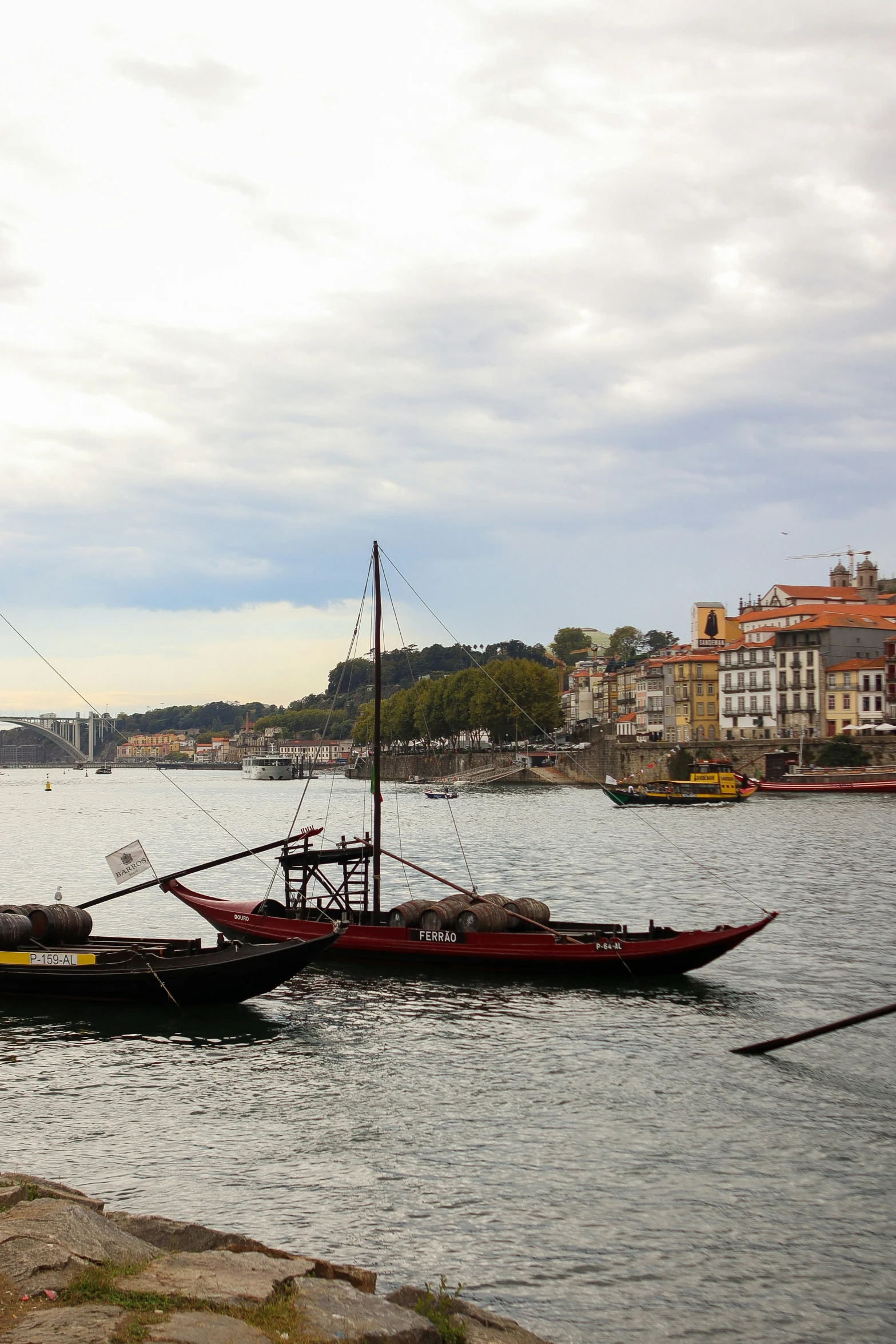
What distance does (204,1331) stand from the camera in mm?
9586

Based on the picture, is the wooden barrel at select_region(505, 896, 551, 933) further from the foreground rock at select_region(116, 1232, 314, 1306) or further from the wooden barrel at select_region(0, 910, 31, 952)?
the foreground rock at select_region(116, 1232, 314, 1306)

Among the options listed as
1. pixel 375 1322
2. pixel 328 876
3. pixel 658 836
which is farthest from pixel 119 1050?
pixel 658 836

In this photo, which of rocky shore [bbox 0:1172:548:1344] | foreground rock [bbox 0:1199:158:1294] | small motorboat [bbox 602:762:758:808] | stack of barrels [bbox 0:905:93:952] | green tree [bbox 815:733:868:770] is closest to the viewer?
rocky shore [bbox 0:1172:548:1344]

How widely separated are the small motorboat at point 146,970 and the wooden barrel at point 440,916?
5108mm

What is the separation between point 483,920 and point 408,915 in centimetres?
240

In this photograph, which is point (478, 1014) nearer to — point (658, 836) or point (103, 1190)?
point (103, 1190)

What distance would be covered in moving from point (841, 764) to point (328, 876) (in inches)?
3725

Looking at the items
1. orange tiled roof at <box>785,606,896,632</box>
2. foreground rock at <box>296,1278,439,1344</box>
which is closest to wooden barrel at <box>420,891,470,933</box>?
foreground rock at <box>296,1278,439,1344</box>

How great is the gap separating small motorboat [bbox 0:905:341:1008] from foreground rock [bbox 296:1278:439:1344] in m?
16.1

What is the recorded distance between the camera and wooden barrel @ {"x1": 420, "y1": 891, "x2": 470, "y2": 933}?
32.8 m

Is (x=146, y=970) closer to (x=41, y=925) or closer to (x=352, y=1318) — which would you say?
(x=41, y=925)

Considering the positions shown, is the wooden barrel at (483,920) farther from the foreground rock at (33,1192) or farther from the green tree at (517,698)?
the green tree at (517,698)

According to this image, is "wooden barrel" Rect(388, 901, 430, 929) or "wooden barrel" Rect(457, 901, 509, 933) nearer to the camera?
"wooden barrel" Rect(457, 901, 509, 933)

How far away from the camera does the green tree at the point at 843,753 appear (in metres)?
138
